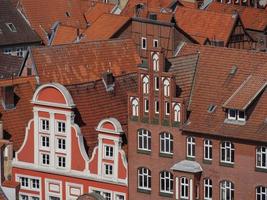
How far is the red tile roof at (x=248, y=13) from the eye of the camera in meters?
170

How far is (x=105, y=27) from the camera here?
16188 centimetres

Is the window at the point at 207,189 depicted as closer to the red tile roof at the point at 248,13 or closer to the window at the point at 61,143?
the window at the point at 61,143

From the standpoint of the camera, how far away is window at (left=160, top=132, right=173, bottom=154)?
118 metres

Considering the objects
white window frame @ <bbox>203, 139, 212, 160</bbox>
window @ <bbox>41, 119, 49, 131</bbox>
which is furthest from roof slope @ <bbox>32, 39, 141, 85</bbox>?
white window frame @ <bbox>203, 139, 212, 160</bbox>

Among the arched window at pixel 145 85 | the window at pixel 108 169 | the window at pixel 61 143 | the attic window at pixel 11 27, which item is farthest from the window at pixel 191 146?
the attic window at pixel 11 27

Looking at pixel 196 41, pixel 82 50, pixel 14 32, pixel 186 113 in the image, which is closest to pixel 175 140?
pixel 186 113

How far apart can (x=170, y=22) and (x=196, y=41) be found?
2.85 metres

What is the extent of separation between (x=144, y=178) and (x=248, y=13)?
5553cm

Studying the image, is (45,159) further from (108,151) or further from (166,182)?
(166,182)

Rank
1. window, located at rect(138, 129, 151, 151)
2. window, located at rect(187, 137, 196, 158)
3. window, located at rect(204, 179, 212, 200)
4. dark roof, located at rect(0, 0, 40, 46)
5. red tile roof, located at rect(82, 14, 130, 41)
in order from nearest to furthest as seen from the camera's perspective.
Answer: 1. window, located at rect(204, 179, 212, 200)
2. window, located at rect(187, 137, 196, 158)
3. window, located at rect(138, 129, 151, 151)
4. red tile roof, located at rect(82, 14, 130, 41)
5. dark roof, located at rect(0, 0, 40, 46)

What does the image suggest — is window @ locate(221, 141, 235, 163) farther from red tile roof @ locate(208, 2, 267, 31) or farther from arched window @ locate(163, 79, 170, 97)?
red tile roof @ locate(208, 2, 267, 31)

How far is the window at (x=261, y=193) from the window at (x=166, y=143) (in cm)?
648

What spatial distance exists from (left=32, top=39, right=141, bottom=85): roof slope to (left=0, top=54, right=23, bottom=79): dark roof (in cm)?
421

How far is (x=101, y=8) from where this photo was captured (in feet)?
593
